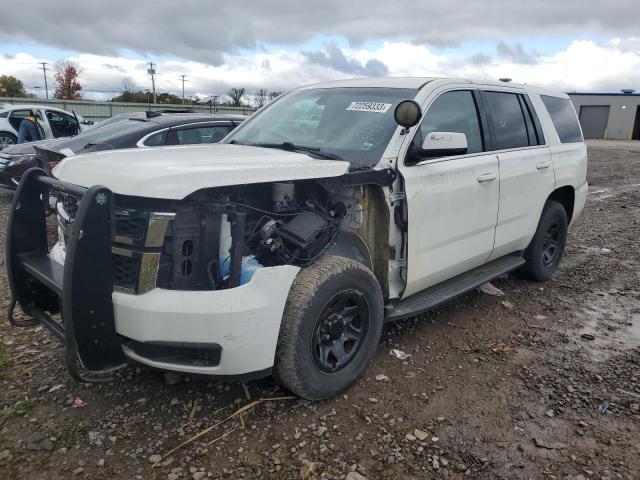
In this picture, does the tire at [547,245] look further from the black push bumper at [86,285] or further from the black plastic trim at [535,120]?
the black push bumper at [86,285]

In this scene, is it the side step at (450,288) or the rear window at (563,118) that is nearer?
the side step at (450,288)

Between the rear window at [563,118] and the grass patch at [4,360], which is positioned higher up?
the rear window at [563,118]

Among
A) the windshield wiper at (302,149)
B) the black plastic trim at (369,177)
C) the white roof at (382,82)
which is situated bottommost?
the black plastic trim at (369,177)

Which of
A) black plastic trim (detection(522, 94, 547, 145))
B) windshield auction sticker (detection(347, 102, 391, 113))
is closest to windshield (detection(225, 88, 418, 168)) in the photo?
windshield auction sticker (detection(347, 102, 391, 113))

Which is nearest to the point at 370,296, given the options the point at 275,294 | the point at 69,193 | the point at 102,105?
the point at 275,294

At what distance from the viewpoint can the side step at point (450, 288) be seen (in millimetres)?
3482

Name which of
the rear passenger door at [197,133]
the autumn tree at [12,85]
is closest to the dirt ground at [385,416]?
the rear passenger door at [197,133]

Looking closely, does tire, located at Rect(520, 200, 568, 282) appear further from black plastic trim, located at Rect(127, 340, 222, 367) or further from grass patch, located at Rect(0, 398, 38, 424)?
grass patch, located at Rect(0, 398, 38, 424)

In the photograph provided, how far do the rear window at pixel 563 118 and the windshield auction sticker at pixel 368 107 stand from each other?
7.10 ft

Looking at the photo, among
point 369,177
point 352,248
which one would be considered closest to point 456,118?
point 369,177

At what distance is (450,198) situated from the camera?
3.58 meters

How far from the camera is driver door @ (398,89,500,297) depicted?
11.0 feet

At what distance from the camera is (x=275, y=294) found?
2.63 m

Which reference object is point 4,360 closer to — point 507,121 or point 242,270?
point 242,270
